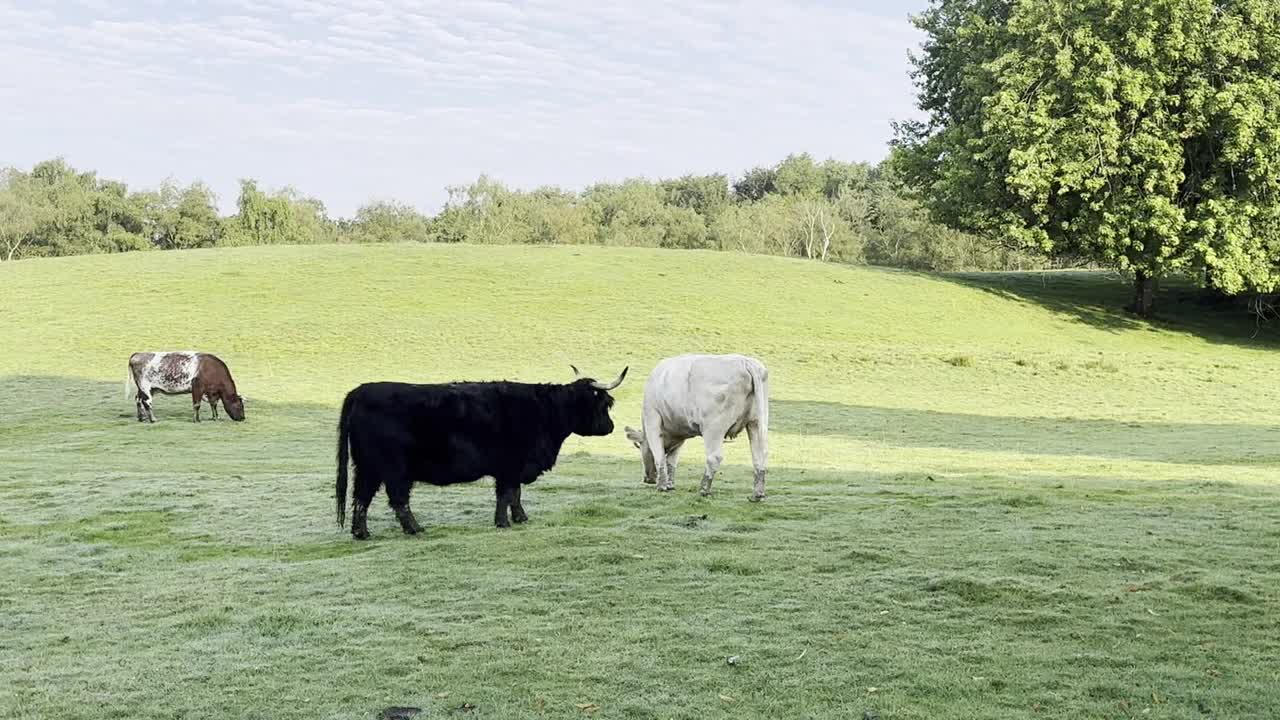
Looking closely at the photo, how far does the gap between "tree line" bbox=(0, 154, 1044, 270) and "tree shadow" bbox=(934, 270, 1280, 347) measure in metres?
12.7

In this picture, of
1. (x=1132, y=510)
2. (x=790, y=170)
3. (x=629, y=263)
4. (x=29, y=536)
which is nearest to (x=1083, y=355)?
(x=629, y=263)

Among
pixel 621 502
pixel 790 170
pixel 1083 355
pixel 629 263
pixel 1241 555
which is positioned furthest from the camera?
pixel 790 170

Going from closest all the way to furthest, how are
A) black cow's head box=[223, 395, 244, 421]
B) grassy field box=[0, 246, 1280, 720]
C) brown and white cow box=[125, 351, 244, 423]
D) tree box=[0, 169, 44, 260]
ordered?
grassy field box=[0, 246, 1280, 720] → brown and white cow box=[125, 351, 244, 423] → black cow's head box=[223, 395, 244, 421] → tree box=[0, 169, 44, 260]

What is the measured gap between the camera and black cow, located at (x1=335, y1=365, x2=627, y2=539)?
12344mm

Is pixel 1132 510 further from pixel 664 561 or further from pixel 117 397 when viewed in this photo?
pixel 117 397

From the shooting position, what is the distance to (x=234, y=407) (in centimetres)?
2866

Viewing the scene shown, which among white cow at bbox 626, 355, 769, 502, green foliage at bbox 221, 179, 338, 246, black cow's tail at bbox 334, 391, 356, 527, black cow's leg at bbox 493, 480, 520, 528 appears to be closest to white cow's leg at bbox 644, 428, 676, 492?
white cow at bbox 626, 355, 769, 502

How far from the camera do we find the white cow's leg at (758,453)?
1422 centimetres

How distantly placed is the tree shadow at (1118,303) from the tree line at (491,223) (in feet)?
41.6

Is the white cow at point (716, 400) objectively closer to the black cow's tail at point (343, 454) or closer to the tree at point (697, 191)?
the black cow's tail at point (343, 454)

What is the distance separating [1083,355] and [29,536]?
36350 millimetres

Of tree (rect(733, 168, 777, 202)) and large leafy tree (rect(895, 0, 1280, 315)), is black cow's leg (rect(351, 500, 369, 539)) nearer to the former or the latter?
large leafy tree (rect(895, 0, 1280, 315))

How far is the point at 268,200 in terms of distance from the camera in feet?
289

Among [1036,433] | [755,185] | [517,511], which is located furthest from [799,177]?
[517,511]
